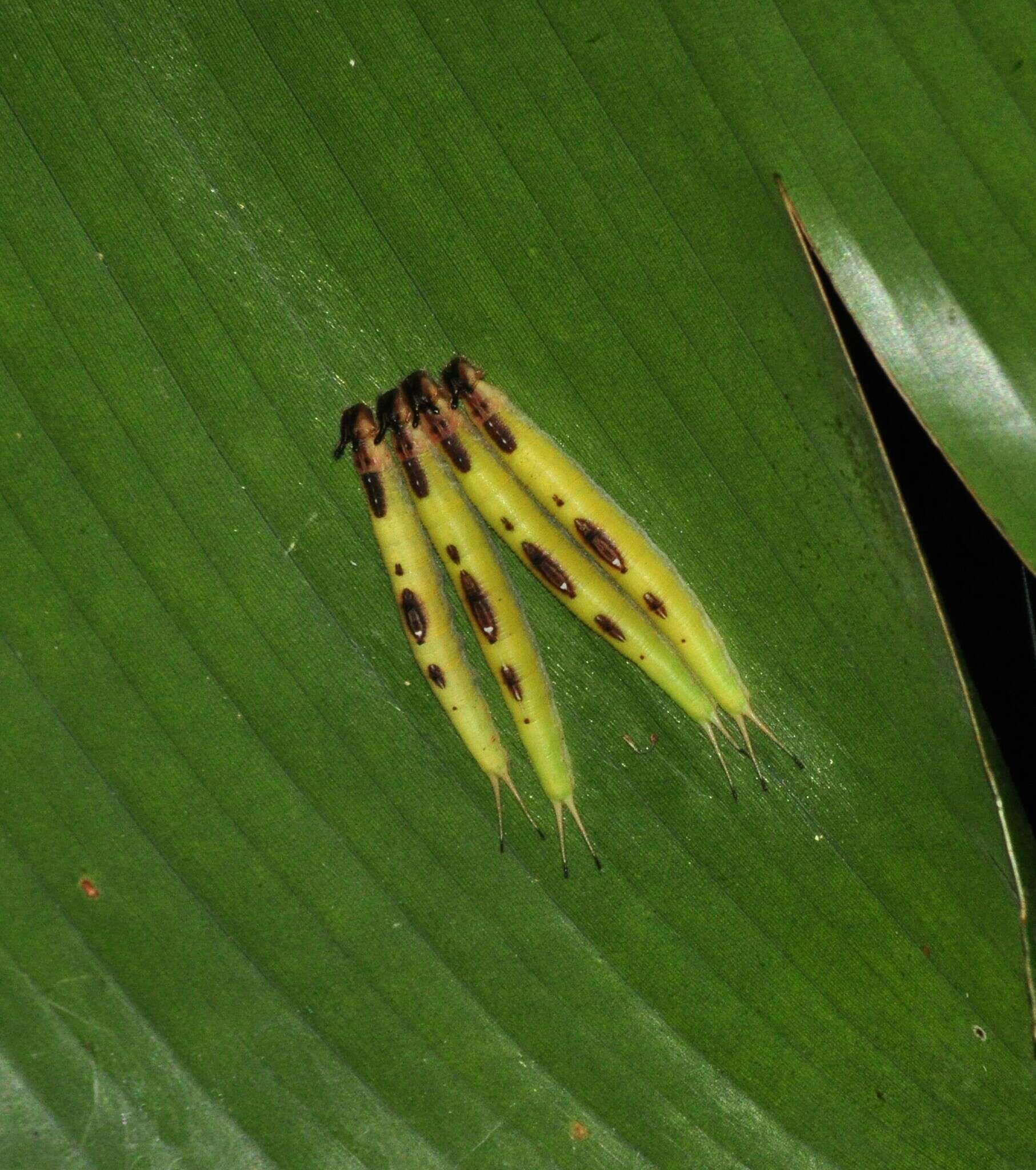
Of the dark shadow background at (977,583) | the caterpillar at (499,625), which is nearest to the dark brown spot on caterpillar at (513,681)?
the caterpillar at (499,625)

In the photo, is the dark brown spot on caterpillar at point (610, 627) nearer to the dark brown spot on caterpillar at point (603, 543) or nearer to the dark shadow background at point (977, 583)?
the dark brown spot on caterpillar at point (603, 543)

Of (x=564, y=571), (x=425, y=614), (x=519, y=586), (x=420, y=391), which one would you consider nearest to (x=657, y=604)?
(x=564, y=571)

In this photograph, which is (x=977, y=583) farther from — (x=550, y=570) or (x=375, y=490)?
(x=375, y=490)

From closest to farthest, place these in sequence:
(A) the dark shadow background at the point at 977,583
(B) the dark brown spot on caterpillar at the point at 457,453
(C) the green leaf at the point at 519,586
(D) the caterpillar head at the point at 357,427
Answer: (C) the green leaf at the point at 519,586, (D) the caterpillar head at the point at 357,427, (B) the dark brown spot on caterpillar at the point at 457,453, (A) the dark shadow background at the point at 977,583

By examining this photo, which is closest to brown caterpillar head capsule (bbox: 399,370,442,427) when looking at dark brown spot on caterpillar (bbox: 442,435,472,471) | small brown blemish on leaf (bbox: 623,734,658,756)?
dark brown spot on caterpillar (bbox: 442,435,472,471)

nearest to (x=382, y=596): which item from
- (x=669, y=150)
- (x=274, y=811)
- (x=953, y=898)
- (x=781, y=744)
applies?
(x=274, y=811)

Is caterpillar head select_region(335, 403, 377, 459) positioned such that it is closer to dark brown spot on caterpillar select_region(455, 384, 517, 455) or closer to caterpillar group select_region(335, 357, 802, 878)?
caterpillar group select_region(335, 357, 802, 878)
